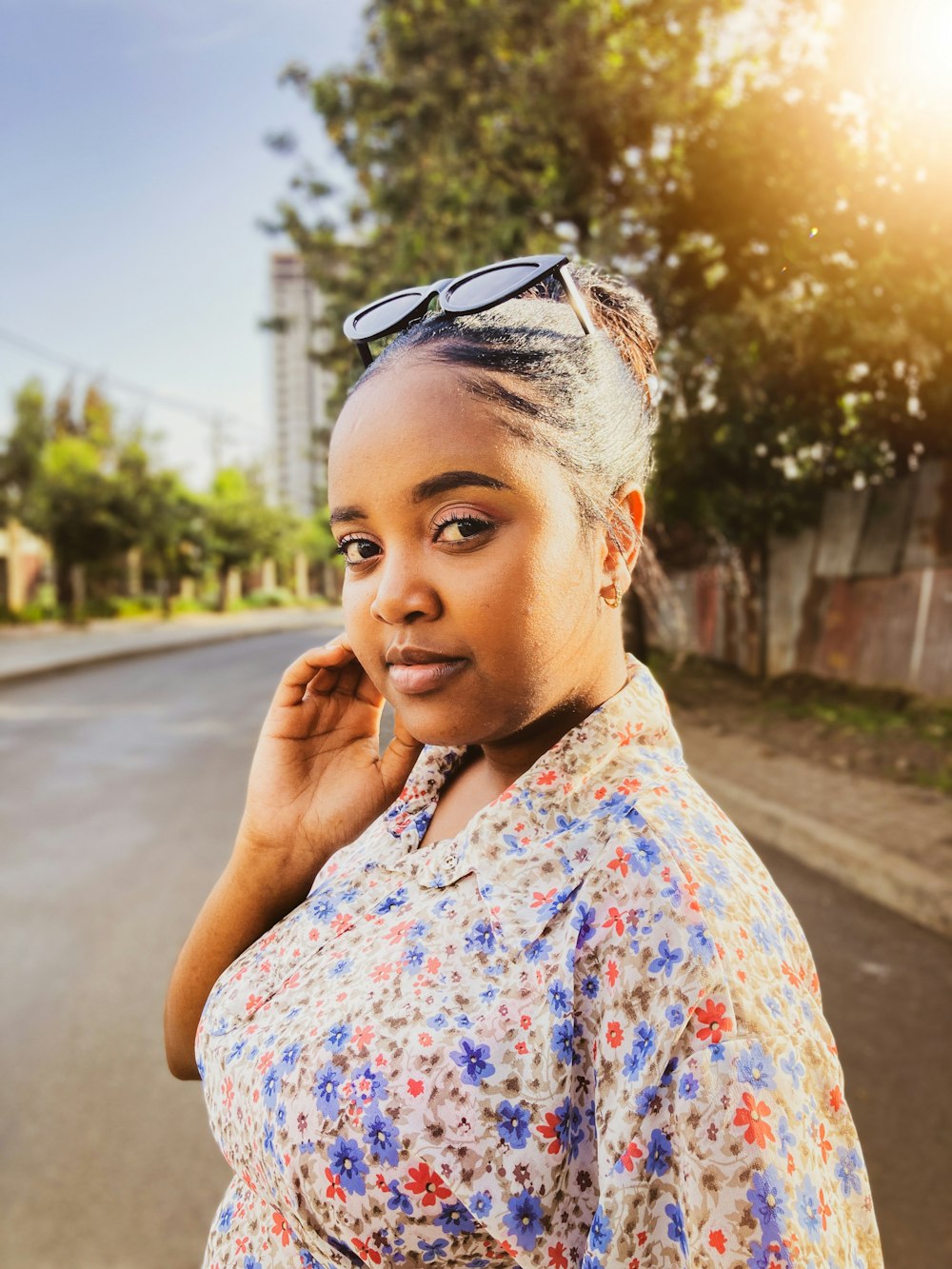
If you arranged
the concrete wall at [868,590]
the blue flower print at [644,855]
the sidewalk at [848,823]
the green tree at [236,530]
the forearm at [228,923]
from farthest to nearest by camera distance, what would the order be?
the green tree at [236,530], the concrete wall at [868,590], the sidewalk at [848,823], the forearm at [228,923], the blue flower print at [644,855]

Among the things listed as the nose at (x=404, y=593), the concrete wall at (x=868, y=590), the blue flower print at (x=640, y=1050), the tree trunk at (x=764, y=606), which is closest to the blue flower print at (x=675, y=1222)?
the blue flower print at (x=640, y=1050)

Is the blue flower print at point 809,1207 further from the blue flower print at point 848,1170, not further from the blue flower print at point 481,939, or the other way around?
the blue flower print at point 481,939

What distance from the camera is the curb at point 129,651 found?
15.3 m

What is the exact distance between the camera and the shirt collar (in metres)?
0.92

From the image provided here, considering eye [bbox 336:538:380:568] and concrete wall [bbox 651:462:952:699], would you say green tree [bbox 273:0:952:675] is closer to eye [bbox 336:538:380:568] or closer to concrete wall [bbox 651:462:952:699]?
concrete wall [bbox 651:462:952:699]

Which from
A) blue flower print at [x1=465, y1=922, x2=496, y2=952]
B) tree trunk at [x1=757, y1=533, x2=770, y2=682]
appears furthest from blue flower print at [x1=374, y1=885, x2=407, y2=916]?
tree trunk at [x1=757, y1=533, x2=770, y2=682]

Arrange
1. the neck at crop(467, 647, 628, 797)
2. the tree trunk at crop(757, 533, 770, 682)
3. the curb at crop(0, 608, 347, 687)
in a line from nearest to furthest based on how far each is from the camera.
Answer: the neck at crop(467, 647, 628, 797) → the tree trunk at crop(757, 533, 770, 682) → the curb at crop(0, 608, 347, 687)

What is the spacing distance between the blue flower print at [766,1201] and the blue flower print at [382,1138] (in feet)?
0.97

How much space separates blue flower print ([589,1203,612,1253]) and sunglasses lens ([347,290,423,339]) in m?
0.87

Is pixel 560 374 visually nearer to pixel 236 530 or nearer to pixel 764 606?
pixel 764 606

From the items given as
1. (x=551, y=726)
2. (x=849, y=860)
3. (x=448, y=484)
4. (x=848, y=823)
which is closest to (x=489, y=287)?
(x=448, y=484)

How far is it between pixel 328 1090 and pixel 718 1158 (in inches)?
13.9

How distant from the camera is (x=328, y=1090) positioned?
908mm

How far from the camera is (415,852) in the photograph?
44.6 inches
